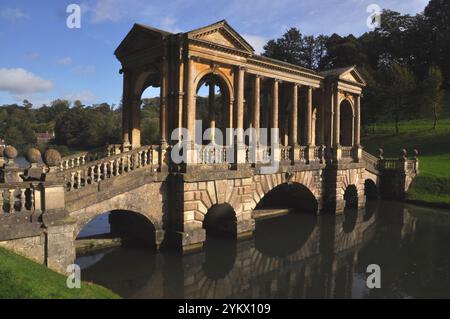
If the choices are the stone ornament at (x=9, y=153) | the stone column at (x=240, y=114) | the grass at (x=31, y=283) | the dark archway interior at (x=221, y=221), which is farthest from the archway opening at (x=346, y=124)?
the grass at (x=31, y=283)

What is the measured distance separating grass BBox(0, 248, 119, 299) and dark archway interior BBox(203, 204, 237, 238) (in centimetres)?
793

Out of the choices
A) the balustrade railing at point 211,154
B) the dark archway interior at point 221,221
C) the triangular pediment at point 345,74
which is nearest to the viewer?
the balustrade railing at point 211,154

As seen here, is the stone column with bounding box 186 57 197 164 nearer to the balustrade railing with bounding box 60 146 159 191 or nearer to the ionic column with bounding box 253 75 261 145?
the balustrade railing with bounding box 60 146 159 191

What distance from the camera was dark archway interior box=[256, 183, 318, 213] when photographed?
73.5 ft

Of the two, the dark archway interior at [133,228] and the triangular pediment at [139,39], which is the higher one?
the triangular pediment at [139,39]

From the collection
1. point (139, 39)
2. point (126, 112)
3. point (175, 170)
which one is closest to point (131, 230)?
point (175, 170)

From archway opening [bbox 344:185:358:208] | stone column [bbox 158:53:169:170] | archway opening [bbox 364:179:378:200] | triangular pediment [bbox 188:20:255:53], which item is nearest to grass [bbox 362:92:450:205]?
archway opening [bbox 364:179:378:200]

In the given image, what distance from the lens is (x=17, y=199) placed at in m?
10.1

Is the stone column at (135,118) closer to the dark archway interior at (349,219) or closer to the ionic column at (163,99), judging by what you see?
the ionic column at (163,99)

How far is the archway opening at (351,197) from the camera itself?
25247 mm

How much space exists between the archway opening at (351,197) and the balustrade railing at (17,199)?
20038 mm

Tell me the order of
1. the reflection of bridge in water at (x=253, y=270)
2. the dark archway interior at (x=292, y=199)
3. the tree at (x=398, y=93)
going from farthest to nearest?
the tree at (x=398, y=93) → the dark archway interior at (x=292, y=199) → the reflection of bridge in water at (x=253, y=270)

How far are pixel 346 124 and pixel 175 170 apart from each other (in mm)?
15683
